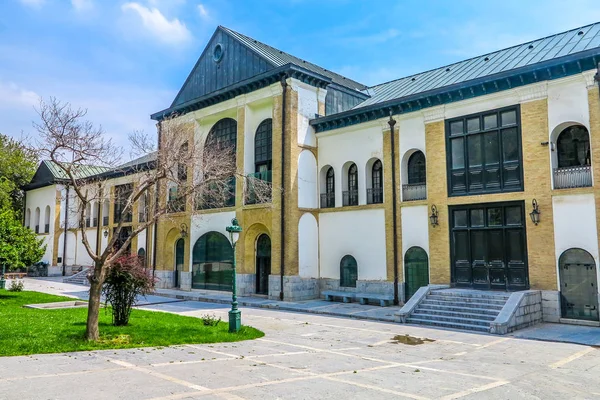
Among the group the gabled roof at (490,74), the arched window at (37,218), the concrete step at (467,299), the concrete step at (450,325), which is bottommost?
the concrete step at (450,325)

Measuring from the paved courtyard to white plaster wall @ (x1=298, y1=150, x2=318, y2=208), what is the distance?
9862 millimetres

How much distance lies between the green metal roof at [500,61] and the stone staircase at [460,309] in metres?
7.93

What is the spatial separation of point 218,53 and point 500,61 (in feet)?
47.2

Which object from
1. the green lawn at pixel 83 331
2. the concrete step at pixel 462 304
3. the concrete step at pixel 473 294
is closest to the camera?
the green lawn at pixel 83 331

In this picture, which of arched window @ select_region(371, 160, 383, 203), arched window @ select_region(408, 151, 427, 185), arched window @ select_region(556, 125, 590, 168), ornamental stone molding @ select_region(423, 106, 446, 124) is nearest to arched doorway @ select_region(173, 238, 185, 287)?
arched window @ select_region(371, 160, 383, 203)

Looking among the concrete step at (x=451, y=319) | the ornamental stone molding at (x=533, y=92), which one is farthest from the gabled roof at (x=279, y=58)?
the concrete step at (x=451, y=319)

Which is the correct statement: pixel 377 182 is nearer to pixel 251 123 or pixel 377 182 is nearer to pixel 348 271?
pixel 348 271

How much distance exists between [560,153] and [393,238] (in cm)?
686

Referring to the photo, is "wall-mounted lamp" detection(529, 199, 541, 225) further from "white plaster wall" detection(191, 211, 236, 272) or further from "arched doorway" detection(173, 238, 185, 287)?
"arched doorway" detection(173, 238, 185, 287)

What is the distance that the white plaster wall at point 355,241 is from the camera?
20.2 meters

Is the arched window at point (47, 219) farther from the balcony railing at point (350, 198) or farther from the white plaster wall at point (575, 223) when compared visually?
the white plaster wall at point (575, 223)

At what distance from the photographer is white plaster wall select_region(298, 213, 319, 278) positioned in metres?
21.6

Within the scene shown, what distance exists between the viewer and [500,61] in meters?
19.7

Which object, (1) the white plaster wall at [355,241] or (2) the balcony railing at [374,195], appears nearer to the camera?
(1) the white plaster wall at [355,241]
